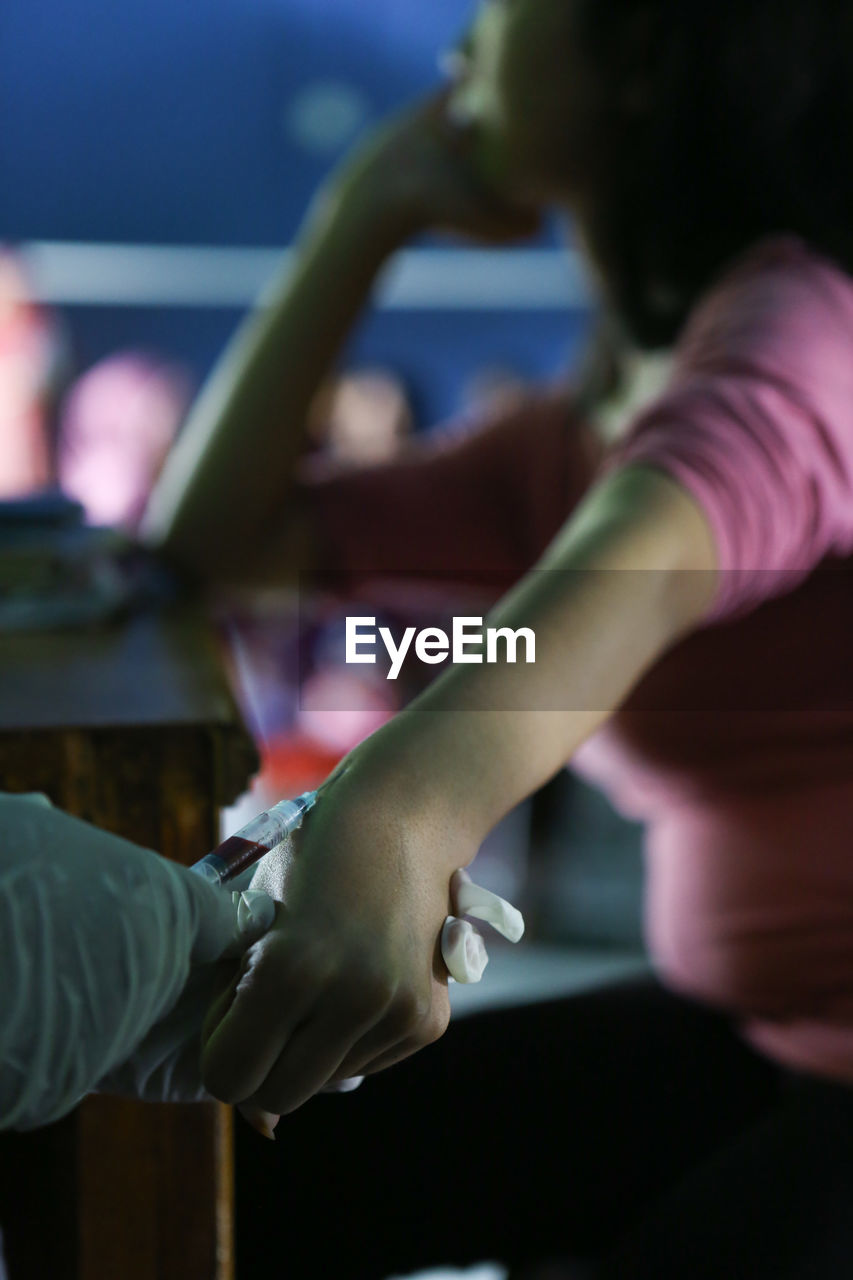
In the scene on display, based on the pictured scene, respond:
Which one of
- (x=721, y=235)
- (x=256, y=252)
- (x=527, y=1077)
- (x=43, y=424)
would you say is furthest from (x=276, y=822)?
(x=256, y=252)

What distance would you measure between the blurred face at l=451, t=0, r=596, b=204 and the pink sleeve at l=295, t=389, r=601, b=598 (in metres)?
0.25

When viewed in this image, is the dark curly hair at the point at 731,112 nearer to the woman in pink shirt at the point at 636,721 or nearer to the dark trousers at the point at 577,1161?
the woman in pink shirt at the point at 636,721

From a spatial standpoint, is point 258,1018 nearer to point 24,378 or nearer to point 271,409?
point 271,409

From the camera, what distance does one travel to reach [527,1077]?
55 centimetres

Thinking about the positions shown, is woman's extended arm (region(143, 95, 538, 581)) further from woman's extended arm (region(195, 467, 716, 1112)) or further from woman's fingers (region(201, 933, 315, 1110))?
woman's fingers (region(201, 933, 315, 1110))

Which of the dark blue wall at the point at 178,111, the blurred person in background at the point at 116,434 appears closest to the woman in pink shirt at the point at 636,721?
the blurred person in background at the point at 116,434

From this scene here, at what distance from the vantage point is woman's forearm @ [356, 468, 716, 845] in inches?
12.9

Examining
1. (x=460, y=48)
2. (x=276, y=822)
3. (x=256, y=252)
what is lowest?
(x=276, y=822)

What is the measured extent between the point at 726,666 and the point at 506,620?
0.98 feet

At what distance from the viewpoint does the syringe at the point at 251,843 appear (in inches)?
10.8

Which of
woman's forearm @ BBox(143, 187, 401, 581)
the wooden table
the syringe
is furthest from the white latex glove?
woman's forearm @ BBox(143, 187, 401, 581)

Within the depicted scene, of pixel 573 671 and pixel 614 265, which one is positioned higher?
pixel 614 265

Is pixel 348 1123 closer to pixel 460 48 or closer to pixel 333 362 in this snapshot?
pixel 333 362

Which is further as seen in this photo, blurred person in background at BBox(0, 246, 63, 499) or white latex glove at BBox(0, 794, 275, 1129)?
blurred person in background at BBox(0, 246, 63, 499)
